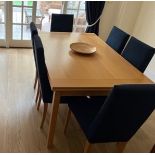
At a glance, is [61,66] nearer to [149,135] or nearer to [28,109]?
[28,109]

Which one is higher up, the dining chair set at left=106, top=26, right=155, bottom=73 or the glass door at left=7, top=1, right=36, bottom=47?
the dining chair set at left=106, top=26, right=155, bottom=73

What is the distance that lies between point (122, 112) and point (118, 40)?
4.58 ft

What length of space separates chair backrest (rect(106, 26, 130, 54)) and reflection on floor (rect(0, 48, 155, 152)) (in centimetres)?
96

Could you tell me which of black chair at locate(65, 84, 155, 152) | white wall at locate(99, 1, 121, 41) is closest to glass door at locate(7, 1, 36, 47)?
white wall at locate(99, 1, 121, 41)

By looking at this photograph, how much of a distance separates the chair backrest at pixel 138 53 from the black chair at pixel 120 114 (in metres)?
0.74

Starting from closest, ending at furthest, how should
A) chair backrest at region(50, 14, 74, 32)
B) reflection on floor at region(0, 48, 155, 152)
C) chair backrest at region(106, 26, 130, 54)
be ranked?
reflection on floor at region(0, 48, 155, 152) < chair backrest at region(106, 26, 130, 54) < chair backrest at region(50, 14, 74, 32)

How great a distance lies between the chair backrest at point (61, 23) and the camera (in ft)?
9.64

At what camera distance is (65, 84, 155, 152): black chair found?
1.27 m

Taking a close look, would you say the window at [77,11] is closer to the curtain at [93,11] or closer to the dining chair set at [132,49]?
the curtain at [93,11]

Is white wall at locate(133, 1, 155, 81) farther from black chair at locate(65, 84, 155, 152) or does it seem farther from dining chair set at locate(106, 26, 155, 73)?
black chair at locate(65, 84, 155, 152)

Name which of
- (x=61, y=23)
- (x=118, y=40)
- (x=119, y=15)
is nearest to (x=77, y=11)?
(x=119, y=15)

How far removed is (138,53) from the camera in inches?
86.6

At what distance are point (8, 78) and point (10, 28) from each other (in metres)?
1.16

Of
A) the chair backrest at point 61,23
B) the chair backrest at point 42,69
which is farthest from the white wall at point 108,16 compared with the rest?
the chair backrest at point 42,69
